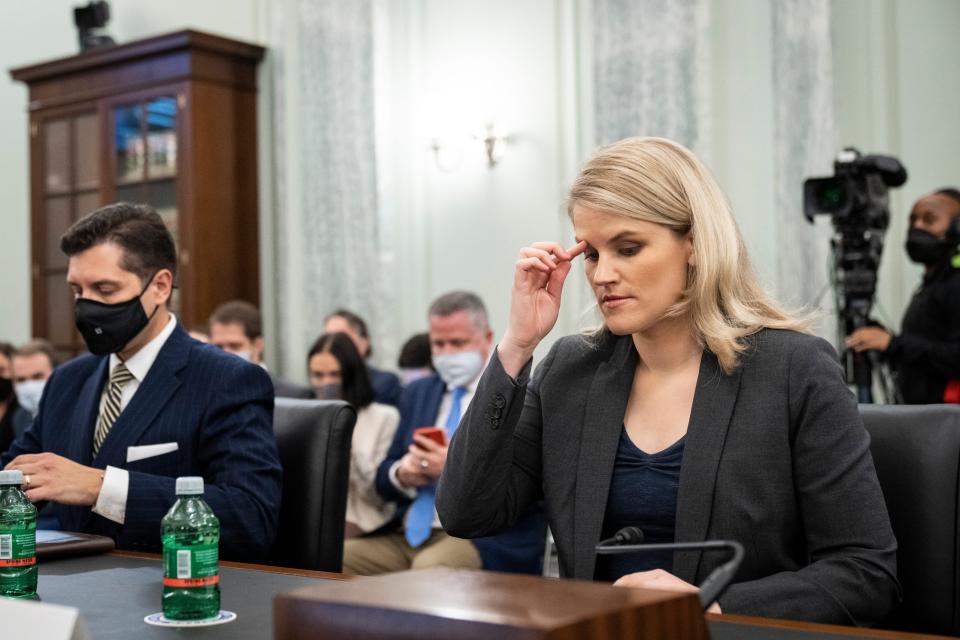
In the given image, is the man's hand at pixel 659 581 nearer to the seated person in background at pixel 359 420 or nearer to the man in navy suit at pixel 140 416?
the man in navy suit at pixel 140 416

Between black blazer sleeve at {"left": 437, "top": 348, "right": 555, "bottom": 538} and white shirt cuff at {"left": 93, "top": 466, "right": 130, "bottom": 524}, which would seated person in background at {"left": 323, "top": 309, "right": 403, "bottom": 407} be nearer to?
white shirt cuff at {"left": 93, "top": 466, "right": 130, "bottom": 524}

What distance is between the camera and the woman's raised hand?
1.83 m

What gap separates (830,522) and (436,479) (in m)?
1.94

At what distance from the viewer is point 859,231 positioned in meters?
3.91

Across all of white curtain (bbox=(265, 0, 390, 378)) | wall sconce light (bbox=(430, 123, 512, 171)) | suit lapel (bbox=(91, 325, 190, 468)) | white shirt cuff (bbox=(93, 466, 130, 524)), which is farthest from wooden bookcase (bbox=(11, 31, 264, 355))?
white shirt cuff (bbox=(93, 466, 130, 524))

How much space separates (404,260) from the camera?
6.44 metres

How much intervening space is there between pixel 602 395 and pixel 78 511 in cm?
106

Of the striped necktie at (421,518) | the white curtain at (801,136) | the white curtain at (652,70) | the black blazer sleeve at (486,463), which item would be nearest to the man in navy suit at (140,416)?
the black blazer sleeve at (486,463)

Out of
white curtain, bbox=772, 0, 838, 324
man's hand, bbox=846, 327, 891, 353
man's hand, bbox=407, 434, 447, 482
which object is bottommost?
man's hand, bbox=407, 434, 447, 482

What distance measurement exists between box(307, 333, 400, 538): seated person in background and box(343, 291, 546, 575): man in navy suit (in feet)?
0.21

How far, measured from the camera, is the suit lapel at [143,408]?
2.20m

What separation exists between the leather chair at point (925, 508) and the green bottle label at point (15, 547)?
124cm

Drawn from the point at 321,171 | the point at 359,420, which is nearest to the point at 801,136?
the point at 359,420

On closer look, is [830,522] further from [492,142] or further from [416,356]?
[492,142]
